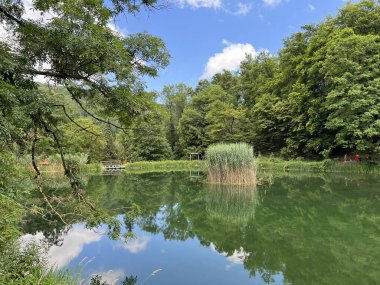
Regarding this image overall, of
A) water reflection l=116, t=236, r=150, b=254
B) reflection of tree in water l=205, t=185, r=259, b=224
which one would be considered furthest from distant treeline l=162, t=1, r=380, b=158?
water reflection l=116, t=236, r=150, b=254

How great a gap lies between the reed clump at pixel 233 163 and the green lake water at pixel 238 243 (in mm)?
2404

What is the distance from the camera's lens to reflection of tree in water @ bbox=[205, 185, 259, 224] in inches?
335

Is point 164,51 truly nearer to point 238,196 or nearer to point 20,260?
point 20,260

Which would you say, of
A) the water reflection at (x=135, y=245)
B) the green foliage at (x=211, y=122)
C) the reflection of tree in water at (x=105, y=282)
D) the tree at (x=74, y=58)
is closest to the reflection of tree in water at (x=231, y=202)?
the water reflection at (x=135, y=245)

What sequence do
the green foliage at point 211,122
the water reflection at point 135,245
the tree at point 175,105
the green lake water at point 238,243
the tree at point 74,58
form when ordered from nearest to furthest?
the tree at point 74,58 → the green lake water at point 238,243 → the water reflection at point 135,245 → the green foliage at point 211,122 → the tree at point 175,105

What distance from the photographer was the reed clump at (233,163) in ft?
42.9

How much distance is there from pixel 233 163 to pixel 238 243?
733cm

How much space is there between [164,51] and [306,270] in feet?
11.6

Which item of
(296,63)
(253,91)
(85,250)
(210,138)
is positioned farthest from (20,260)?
(253,91)

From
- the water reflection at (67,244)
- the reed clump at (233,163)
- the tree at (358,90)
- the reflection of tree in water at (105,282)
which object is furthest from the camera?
the tree at (358,90)

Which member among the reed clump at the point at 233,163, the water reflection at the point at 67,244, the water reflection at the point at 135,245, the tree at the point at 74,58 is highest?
the tree at the point at 74,58

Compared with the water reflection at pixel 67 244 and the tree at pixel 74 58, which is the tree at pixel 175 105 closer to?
the water reflection at pixel 67 244

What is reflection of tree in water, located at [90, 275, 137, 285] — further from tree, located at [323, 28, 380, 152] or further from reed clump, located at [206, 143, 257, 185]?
tree, located at [323, 28, 380, 152]

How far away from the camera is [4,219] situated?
2801 millimetres
